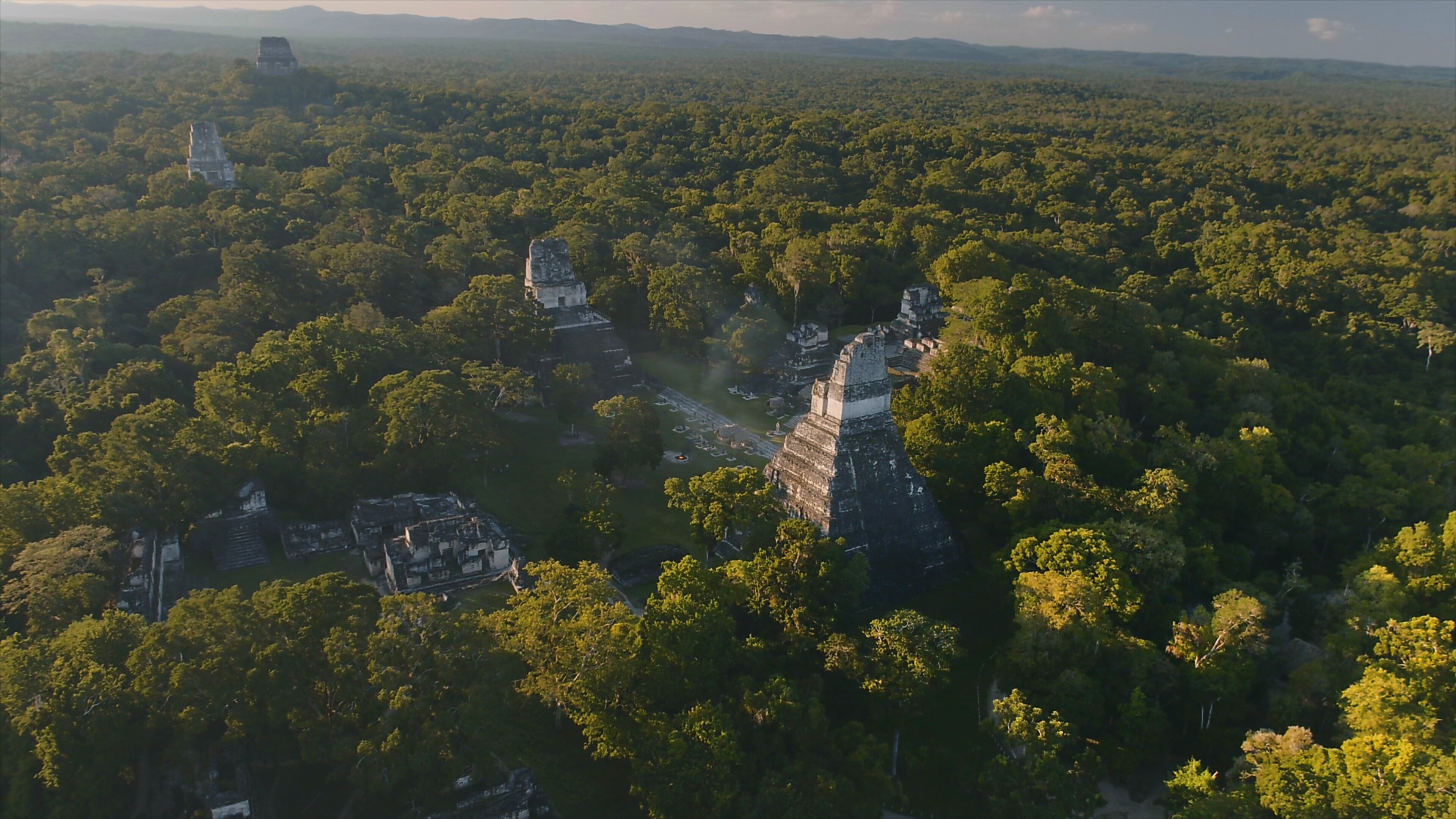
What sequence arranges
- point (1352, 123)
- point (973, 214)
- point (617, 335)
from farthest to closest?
point (1352, 123) → point (973, 214) → point (617, 335)

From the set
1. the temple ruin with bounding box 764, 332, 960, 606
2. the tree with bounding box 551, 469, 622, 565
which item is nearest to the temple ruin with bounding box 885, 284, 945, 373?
the temple ruin with bounding box 764, 332, 960, 606

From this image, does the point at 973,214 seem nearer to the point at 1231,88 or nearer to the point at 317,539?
the point at 317,539

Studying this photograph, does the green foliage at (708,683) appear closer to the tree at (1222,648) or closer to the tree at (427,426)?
the tree at (1222,648)

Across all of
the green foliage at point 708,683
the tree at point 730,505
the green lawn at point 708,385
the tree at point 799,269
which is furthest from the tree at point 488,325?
the green foliage at point 708,683

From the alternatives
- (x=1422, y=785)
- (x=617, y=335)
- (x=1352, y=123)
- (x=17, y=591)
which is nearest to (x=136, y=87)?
(x=617, y=335)

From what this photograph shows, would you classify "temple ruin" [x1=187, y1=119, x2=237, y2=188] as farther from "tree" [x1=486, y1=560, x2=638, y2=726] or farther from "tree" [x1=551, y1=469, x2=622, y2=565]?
"tree" [x1=486, y1=560, x2=638, y2=726]
